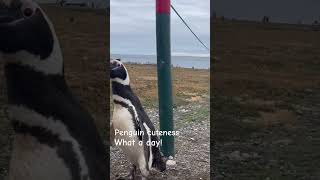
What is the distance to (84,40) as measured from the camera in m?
2.27

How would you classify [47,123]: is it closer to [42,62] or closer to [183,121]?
[42,62]

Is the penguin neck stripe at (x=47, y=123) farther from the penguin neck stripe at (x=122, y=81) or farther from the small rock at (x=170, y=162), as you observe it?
the small rock at (x=170, y=162)

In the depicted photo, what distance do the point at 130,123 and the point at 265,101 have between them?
1.53 metres

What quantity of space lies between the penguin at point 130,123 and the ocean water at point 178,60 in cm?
6

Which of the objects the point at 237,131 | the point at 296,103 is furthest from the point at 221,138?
the point at 296,103

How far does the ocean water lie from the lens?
2047 mm

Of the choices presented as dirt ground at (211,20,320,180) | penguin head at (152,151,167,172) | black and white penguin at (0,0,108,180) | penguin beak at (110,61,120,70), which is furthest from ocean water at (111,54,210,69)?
black and white penguin at (0,0,108,180)

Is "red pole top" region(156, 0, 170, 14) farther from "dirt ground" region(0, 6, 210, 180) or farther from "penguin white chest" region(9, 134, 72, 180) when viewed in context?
"penguin white chest" region(9, 134, 72, 180)

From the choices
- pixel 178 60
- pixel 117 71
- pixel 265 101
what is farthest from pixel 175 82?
pixel 265 101

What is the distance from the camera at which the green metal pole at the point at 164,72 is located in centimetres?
206

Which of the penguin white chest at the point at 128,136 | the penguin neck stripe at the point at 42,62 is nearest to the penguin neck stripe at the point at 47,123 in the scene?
the penguin neck stripe at the point at 42,62

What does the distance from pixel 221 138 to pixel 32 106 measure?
1846mm

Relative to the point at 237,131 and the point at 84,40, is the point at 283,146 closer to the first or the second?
the point at 237,131

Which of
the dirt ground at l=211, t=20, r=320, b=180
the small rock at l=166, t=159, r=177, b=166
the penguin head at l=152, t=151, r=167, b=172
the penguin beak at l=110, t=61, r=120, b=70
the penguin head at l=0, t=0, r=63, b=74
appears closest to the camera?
the penguin head at l=0, t=0, r=63, b=74
